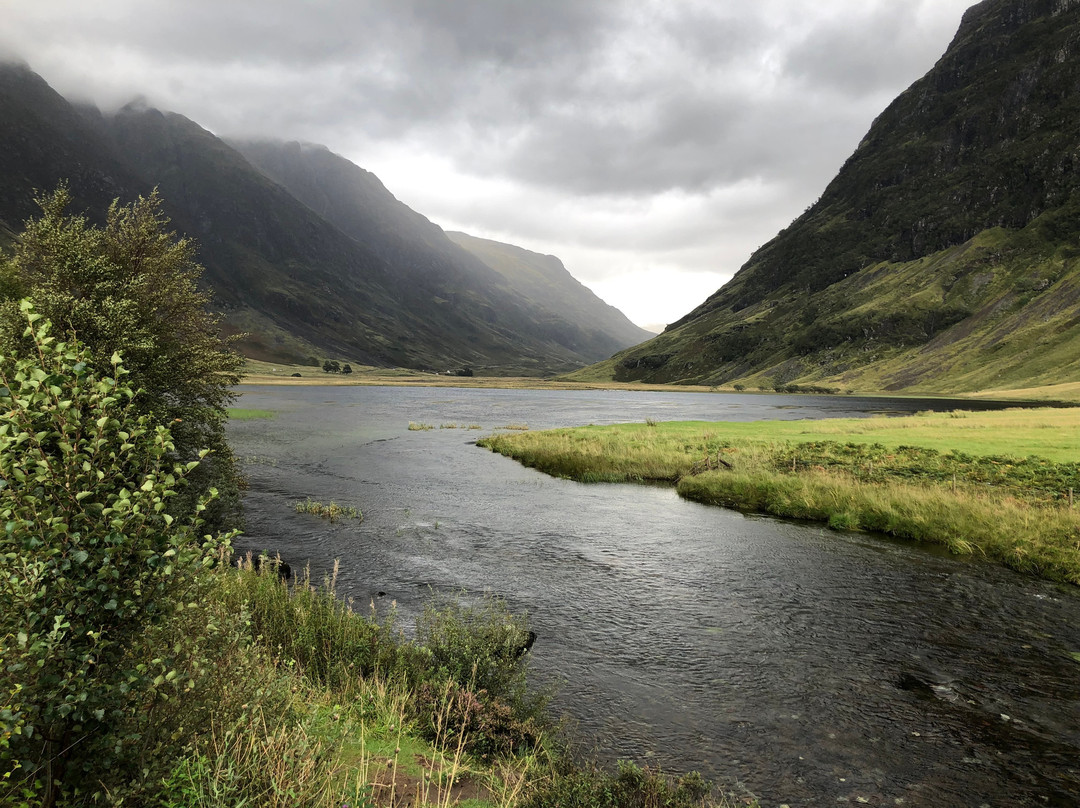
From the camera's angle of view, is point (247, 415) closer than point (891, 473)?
No

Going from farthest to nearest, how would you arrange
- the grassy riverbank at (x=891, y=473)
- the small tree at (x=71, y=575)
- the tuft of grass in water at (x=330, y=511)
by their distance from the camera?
the tuft of grass in water at (x=330, y=511), the grassy riverbank at (x=891, y=473), the small tree at (x=71, y=575)

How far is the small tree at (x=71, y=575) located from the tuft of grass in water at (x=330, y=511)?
948 inches

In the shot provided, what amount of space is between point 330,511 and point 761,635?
2196cm

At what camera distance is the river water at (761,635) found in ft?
32.7

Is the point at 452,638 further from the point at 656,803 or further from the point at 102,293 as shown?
the point at 102,293

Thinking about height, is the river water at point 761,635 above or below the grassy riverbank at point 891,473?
below

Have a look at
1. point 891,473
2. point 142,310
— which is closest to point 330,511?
point 142,310

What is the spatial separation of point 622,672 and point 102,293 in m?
22.8

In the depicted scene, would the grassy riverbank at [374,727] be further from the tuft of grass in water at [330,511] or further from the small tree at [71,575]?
the tuft of grass in water at [330,511]

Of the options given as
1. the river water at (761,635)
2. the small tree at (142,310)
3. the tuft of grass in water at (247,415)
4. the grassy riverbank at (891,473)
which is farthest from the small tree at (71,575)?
the tuft of grass in water at (247,415)

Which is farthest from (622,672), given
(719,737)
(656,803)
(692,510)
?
(692,510)

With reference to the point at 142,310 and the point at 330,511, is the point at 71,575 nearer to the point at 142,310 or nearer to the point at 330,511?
the point at 142,310

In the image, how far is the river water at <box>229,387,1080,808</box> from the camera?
9.98 meters

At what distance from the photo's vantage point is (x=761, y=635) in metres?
15.3
